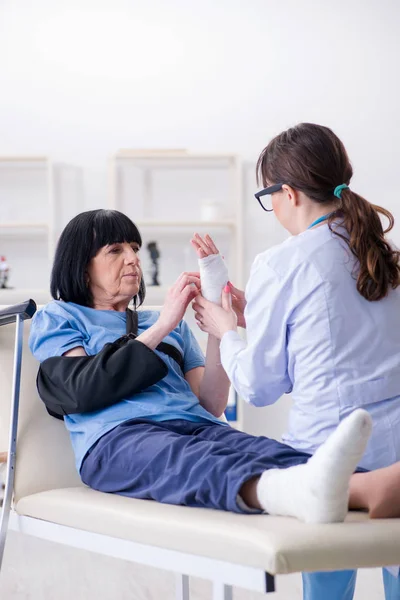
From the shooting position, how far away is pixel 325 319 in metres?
1.39

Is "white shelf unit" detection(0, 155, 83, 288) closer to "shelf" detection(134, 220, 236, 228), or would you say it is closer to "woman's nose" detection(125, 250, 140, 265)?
"shelf" detection(134, 220, 236, 228)

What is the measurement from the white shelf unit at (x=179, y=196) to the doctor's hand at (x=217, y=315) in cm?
242

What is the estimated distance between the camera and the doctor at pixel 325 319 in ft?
4.54

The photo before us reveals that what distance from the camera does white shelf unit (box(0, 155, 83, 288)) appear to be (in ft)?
→ 14.5

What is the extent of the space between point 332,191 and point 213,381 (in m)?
0.54

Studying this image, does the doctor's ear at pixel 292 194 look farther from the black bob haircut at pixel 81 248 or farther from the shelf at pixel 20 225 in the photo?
the shelf at pixel 20 225

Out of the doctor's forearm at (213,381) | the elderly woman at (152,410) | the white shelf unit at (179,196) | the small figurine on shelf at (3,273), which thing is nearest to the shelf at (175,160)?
the white shelf unit at (179,196)

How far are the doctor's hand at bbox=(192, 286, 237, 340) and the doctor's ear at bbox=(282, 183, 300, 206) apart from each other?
0.91 feet

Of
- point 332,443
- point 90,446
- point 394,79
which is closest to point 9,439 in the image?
point 90,446

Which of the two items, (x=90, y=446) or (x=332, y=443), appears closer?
(x=332, y=443)

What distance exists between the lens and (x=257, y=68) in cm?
450

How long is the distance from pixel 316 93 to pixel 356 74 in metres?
0.26

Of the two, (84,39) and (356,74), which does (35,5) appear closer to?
(84,39)

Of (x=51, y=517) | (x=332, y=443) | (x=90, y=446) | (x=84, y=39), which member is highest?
(x=84, y=39)
